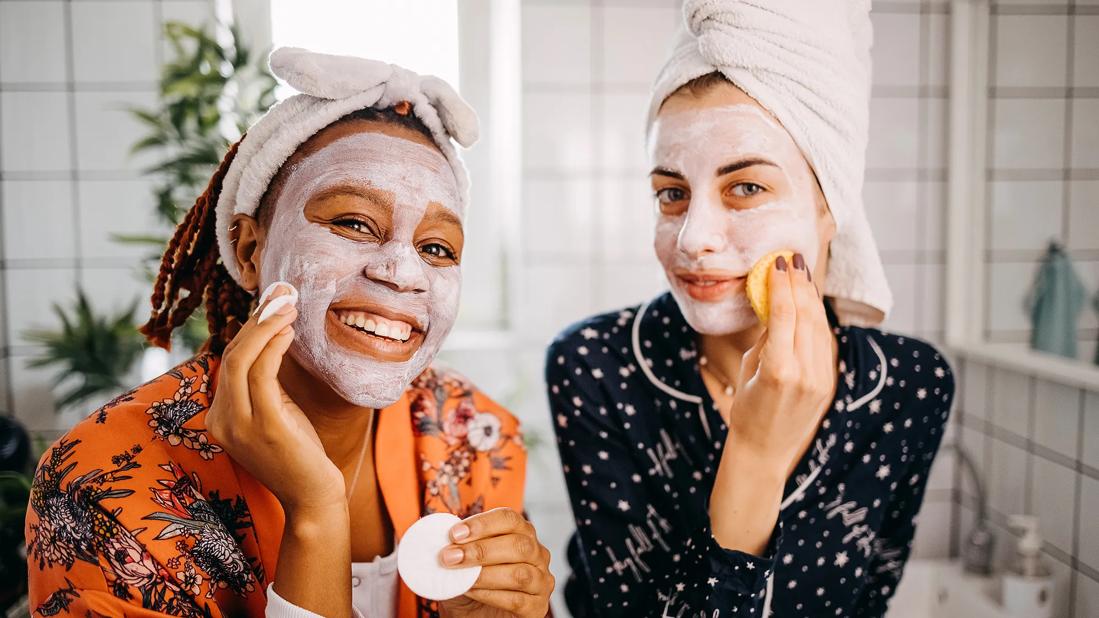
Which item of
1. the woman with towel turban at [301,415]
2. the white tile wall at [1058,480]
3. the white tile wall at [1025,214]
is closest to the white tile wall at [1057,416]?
the white tile wall at [1058,480]

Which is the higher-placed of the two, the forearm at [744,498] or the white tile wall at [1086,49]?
the white tile wall at [1086,49]

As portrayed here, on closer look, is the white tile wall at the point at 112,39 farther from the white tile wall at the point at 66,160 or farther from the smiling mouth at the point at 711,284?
the smiling mouth at the point at 711,284

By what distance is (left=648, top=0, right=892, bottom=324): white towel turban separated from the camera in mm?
812

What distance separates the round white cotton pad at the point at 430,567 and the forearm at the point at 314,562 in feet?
0.20

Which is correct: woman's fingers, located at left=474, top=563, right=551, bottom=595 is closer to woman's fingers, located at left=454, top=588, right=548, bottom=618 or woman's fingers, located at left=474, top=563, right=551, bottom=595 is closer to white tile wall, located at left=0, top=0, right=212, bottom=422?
woman's fingers, located at left=454, top=588, right=548, bottom=618

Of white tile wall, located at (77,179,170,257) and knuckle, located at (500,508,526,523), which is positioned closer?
knuckle, located at (500,508,526,523)

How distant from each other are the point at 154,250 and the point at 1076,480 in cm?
206

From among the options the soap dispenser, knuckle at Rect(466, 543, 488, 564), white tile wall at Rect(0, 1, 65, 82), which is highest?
white tile wall at Rect(0, 1, 65, 82)

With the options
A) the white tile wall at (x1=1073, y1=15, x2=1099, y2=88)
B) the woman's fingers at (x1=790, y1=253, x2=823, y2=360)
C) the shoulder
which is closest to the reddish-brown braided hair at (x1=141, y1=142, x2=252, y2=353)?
the woman's fingers at (x1=790, y1=253, x2=823, y2=360)

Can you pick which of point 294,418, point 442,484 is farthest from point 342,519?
point 442,484

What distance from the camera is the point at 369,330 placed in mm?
717

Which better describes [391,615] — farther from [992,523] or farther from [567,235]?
[992,523]

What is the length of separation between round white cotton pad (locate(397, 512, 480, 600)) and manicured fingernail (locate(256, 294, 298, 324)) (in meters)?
0.22

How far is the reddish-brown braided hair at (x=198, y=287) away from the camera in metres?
0.85
